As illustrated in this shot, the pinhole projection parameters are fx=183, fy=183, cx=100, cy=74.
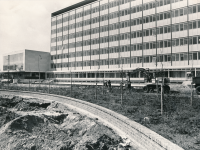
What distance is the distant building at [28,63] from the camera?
59.1m

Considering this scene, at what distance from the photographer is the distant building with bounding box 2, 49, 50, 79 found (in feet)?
194

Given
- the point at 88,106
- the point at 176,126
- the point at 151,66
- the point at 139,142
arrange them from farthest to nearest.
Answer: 1. the point at 151,66
2. the point at 88,106
3. the point at 176,126
4. the point at 139,142

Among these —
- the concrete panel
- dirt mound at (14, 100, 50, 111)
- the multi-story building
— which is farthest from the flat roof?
dirt mound at (14, 100, 50, 111)

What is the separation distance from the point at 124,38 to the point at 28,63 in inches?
1332

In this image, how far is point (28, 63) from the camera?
5947 cm

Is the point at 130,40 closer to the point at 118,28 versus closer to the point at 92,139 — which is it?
the point at 118,28

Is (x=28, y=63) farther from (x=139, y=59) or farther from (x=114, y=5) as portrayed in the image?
(x=139, y=59)

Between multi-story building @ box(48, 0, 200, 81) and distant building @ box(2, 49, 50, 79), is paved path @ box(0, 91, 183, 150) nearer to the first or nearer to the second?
multi-story building @ box(48, 0, 200, 81)

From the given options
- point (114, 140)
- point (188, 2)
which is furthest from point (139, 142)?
point (188, 2)

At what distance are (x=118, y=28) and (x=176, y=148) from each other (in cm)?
3845

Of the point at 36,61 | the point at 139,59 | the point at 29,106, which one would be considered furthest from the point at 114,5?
the point at 29,106

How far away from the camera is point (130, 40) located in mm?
41281

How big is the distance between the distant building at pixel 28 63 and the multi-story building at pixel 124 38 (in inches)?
124

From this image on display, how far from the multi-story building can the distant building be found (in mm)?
3150
